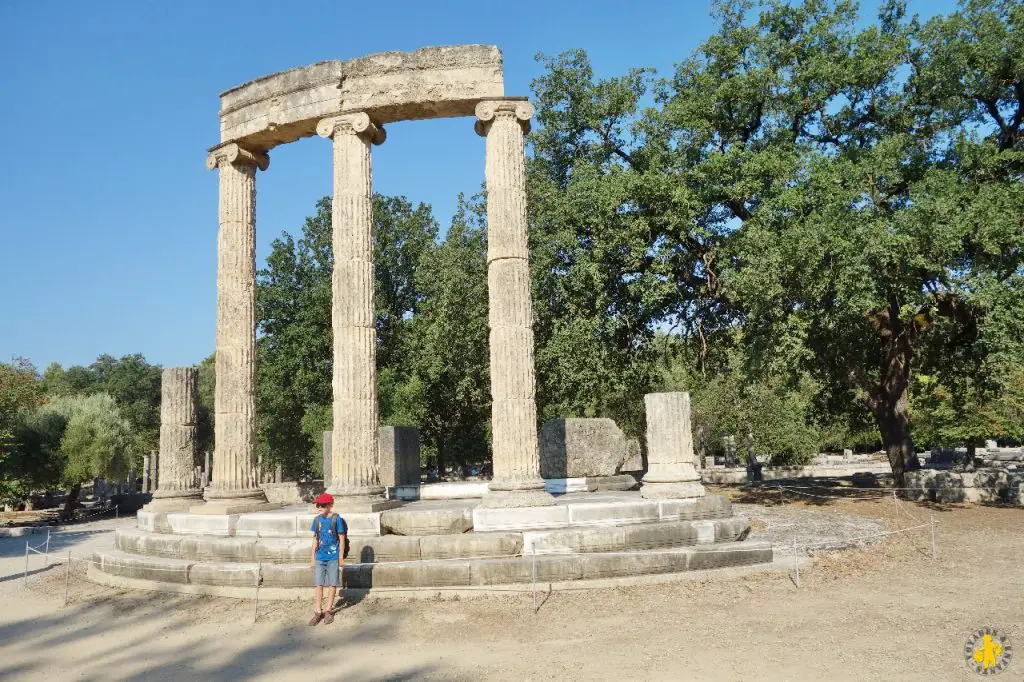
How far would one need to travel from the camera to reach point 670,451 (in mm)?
13945

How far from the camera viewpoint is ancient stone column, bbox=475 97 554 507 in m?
12.3

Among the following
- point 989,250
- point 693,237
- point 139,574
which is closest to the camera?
point 139,574

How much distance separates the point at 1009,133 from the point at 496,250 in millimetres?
15484

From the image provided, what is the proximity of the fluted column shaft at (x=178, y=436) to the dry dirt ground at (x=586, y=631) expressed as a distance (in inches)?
134

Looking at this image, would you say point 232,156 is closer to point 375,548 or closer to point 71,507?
point 375,548

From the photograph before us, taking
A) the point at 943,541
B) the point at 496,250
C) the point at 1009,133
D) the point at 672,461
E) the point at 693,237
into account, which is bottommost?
the point at 943,541

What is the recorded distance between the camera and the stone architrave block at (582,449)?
18.1 metres

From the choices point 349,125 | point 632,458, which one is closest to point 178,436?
point 349,125

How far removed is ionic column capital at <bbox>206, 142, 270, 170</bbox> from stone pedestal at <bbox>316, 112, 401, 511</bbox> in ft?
6.52

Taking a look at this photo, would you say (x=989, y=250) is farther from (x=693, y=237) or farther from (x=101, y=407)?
(x=101, y=407)

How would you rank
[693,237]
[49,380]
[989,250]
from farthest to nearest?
1. [49,380]
2. [693,237]
3. [989,250]

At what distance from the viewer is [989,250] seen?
49.4 feet

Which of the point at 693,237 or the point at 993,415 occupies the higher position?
the point at 693,237

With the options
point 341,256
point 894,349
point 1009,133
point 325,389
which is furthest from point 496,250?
point 325,389
